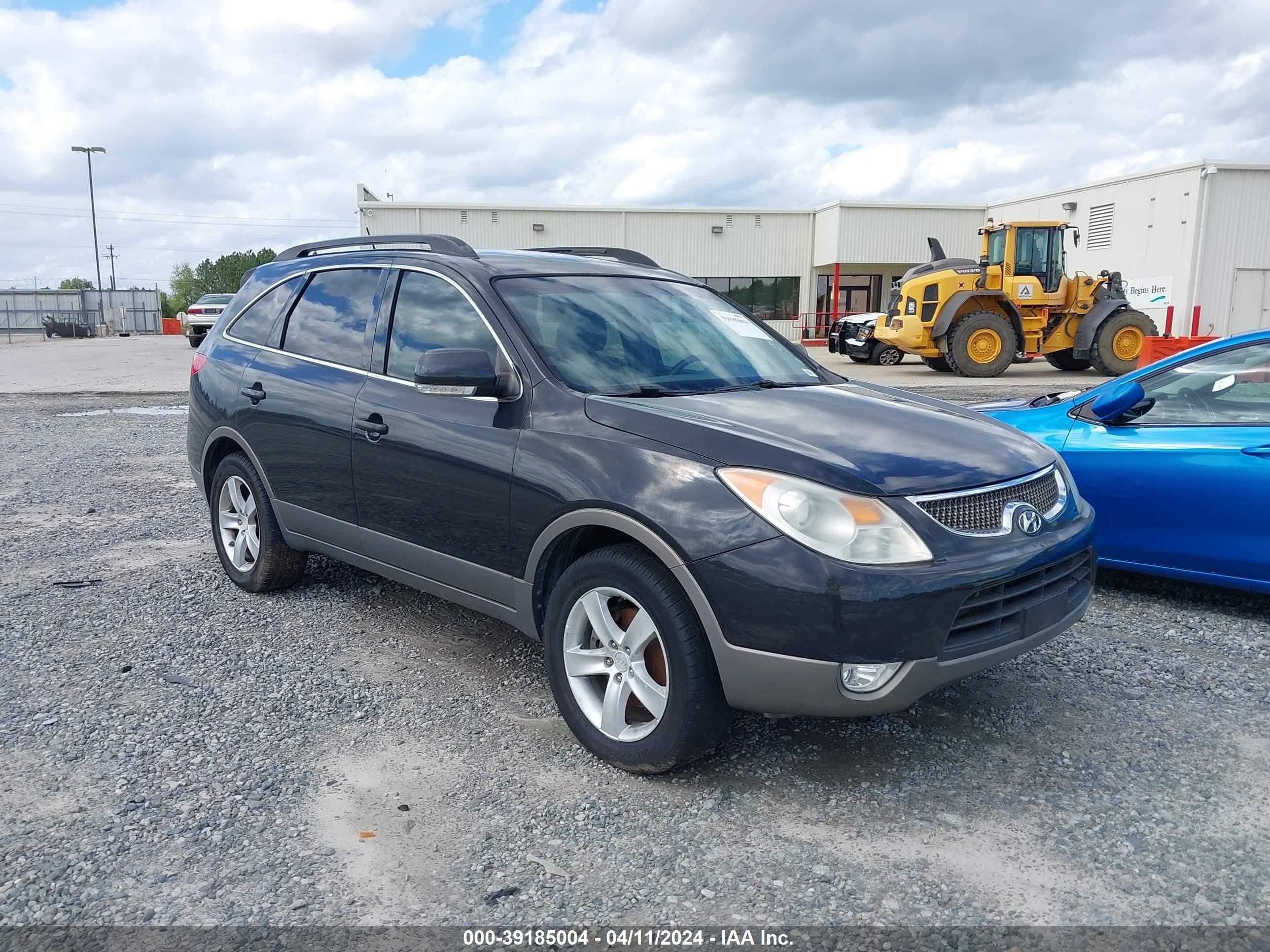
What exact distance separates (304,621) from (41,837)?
6.18 ft

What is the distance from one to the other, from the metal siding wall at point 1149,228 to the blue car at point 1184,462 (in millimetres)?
25093

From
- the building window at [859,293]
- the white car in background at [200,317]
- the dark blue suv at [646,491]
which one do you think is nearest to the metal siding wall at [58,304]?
the white car in background at [200,317]

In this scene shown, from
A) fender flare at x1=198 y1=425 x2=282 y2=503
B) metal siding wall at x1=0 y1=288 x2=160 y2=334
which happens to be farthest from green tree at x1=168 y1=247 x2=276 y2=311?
fender flare at x1=198 y1=425 x2=282 y2=503

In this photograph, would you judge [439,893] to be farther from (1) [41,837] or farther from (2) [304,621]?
(2) [304,621]

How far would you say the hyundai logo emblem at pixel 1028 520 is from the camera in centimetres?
303

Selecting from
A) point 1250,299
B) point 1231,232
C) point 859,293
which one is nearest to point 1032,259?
point 1231,232

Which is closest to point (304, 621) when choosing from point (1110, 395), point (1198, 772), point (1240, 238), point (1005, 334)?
point (1198, 772)

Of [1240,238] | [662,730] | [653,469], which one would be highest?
[1240,238]

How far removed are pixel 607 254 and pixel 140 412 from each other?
10.8 m

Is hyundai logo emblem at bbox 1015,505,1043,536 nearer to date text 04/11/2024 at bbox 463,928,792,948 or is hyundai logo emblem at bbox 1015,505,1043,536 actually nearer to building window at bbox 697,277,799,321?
date text 04/11/2024 at bbox 463,928,792,948

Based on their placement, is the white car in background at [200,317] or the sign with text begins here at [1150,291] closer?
the sign with text begins here at [1150,291]

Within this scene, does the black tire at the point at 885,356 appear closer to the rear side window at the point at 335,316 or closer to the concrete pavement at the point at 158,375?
the concrete pavement at the point at 158,375

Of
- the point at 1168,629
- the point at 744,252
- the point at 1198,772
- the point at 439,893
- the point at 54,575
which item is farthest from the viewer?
the point at 744,252

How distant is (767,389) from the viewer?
375 cm
